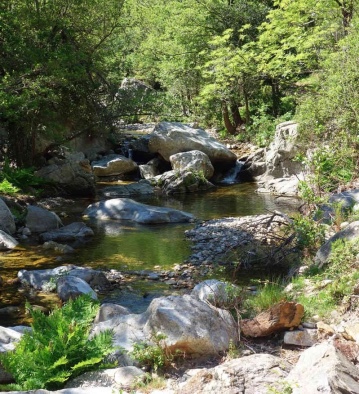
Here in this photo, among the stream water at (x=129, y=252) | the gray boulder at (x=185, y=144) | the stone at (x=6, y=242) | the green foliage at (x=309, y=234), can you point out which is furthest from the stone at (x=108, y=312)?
the gray boulder at (x=185, y=144)

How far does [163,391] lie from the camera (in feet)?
12.8

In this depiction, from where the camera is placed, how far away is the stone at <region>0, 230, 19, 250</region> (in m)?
10.1

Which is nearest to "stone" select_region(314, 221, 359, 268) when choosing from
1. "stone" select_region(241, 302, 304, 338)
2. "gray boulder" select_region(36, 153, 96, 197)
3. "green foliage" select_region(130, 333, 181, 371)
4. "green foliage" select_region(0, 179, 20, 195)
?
"stone" select_region(241, 302, 304, 338)

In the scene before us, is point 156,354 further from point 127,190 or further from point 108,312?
point 127,190

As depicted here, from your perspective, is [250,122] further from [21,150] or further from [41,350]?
[41,350]

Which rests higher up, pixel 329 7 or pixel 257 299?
pixel 329 7

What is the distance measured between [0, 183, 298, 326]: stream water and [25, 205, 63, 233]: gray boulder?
87 cm

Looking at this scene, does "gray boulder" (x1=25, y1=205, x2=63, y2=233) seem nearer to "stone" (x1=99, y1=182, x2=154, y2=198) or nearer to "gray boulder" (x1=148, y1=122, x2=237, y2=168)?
"stone" (x1=99, y1=182, x2=154, y2=198)

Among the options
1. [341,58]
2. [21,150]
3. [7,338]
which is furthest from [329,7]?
[7,338]

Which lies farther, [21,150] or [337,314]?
[21,150]

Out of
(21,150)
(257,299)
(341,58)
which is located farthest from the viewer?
(21,150)

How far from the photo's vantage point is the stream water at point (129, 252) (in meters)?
7.61

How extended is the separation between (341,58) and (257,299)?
980 centimetres

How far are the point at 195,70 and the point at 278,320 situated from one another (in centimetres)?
2191
